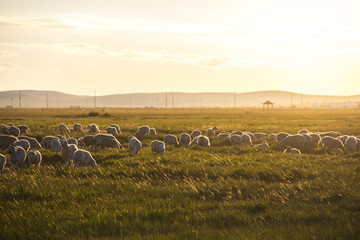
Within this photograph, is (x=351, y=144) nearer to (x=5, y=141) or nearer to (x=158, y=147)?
(x=158, y=147)

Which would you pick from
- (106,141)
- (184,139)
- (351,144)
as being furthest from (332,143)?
(106,141)

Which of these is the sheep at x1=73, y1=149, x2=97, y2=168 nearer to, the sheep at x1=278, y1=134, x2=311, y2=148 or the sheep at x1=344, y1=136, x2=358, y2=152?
the sheep at x1=278, y1=134, x2=311, y2=148

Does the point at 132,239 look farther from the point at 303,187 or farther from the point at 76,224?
the point at 303,187

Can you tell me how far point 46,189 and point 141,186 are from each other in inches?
112

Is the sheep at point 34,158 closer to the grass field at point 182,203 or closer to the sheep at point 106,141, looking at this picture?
the grass field at point 182,203

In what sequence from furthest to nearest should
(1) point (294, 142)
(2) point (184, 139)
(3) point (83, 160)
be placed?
(2) point (184, 139)
(1) point (294, 142)
(3) point (83, 160)

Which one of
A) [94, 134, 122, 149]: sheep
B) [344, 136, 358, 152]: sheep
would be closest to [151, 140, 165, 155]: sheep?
[94, 134, 122, 149]: sheep

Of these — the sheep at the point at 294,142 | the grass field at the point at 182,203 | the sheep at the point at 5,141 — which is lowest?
the grass field at the point at 182,203

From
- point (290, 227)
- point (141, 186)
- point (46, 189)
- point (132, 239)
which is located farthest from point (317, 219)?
point (46, 189)

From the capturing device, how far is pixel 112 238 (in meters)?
7.35

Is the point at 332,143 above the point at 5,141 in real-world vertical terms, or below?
below

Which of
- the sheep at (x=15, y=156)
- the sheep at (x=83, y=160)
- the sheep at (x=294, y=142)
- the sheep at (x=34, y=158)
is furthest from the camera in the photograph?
the sheep at (x=294, y=142)

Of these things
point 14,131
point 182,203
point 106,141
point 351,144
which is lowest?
point 182,203

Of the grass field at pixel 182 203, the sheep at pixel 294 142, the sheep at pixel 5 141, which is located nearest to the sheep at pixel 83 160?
the grass field at pixel 182 203
